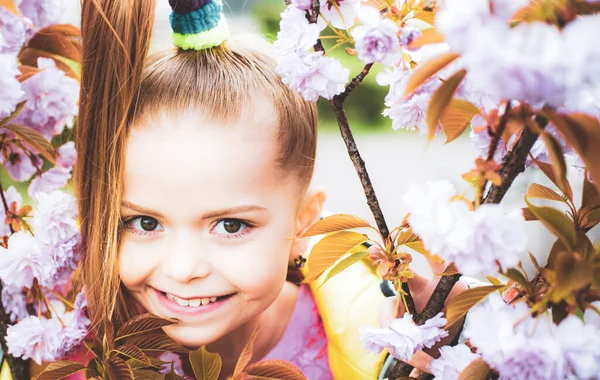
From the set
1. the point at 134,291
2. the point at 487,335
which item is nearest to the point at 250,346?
the point at 134,291

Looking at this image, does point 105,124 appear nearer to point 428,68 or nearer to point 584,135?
point 428,68

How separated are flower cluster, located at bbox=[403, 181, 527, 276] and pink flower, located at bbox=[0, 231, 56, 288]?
23.3 inches

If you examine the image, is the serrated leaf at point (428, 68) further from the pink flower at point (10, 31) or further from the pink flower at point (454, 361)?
the pink flower at point (10, 31)

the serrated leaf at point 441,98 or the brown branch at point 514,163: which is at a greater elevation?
the serrated leaf at point 441,98

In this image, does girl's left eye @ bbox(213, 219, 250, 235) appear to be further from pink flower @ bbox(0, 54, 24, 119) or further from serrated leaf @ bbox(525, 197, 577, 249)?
serrated leaf @ bbox(525, 197, 577, 249)

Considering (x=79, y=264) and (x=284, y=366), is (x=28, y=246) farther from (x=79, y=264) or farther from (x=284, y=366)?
(x=284, y=366)

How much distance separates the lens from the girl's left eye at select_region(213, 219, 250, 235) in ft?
2.86

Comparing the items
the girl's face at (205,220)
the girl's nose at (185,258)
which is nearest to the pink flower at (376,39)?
the girl's face at (205,220)

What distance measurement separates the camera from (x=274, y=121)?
0.87m

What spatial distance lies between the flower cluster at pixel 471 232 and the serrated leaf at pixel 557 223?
4 cm

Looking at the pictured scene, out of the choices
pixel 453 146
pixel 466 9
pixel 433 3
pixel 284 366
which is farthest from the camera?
pixel 453 146

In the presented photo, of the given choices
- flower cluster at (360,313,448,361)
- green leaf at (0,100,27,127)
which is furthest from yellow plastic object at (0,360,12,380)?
flower cluster at (360,313,448,361)

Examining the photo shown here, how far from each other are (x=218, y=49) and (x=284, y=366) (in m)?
0.44

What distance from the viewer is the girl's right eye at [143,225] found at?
0.88 meters
